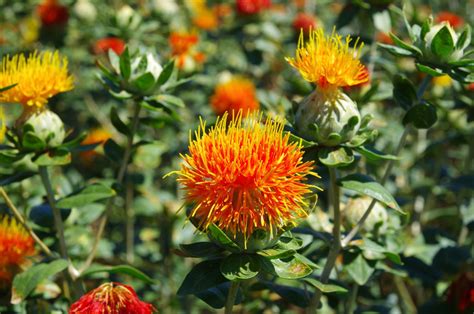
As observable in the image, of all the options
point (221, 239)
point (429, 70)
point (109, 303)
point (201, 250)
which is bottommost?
point (109, 303)

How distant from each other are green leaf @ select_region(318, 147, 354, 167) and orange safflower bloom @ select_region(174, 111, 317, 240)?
0.65 feet

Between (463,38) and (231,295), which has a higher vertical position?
(463,38)

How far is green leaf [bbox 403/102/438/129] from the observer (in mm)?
2061

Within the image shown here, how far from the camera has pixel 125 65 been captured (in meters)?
2.22

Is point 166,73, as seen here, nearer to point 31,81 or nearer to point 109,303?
point 31,81

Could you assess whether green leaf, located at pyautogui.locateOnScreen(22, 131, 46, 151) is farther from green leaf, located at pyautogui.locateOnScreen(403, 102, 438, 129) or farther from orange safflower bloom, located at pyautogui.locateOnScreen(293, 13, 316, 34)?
orange safflower bloom, located at pyautogui.locateOnScreen(293, 13, 316, 34)

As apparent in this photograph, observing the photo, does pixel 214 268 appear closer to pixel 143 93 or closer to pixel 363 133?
pixel 363 133

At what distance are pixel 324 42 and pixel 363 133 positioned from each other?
0.90ft

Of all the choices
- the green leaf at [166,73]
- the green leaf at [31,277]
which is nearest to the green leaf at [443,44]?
the green leaf at [166,73]

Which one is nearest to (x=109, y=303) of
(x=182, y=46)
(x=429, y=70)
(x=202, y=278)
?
(x=202, y=278)

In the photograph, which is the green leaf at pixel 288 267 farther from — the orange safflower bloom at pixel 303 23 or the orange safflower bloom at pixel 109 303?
the orange safflower bloom at pixel 303 23

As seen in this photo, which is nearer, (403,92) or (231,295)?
(231,295)

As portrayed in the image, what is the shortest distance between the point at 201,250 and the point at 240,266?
0.44ft

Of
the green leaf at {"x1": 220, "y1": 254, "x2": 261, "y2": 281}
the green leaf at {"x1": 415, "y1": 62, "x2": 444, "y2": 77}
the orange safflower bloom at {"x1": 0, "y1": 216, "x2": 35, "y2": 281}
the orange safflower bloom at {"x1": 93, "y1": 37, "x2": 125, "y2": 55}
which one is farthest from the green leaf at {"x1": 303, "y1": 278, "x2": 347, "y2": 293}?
the orange safflower bloom at {"x1": 93, "y1": 37, "x2": 125, "y2": 55}
